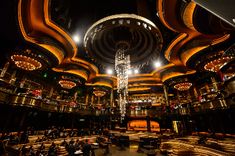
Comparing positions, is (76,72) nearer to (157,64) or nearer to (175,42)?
(157,64)

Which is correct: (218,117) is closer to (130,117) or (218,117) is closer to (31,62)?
(130,117)

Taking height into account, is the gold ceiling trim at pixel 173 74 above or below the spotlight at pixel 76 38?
below

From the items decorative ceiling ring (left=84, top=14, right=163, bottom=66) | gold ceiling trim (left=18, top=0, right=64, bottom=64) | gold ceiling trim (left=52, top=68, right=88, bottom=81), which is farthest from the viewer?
gold ceiling trim (left=52, top=68, right=88, bottom=81)

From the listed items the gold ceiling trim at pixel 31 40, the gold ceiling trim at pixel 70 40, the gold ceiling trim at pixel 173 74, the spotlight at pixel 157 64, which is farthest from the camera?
the spotlight at pixel 157 64

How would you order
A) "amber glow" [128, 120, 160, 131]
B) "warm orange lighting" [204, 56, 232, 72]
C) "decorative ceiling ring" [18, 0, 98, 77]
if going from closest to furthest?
"decorative ceiling ring" [18, 0, 98, 77] → "warm orange lighting" [204, 56, 232, 72] → "amber glow" [128, 120, 160, 131]

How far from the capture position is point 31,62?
11.6m

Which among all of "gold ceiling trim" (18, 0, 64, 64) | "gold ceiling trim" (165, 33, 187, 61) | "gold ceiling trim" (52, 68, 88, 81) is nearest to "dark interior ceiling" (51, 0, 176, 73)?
"gold ceiling trim" (165, 33, 187, 61)

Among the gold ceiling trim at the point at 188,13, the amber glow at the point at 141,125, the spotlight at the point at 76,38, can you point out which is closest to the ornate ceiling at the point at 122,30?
the gold ceiling trim at the point at 188,13

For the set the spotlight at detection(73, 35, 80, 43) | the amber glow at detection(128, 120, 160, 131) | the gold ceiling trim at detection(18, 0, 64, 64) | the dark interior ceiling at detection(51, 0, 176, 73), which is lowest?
the amber glow at detection(128, 120, 160, 131)

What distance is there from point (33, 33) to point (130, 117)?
634 inches

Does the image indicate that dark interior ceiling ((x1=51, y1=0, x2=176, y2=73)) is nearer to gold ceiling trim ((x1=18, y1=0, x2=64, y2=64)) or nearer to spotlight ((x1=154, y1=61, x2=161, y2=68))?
gold ceiling trim ((x1=18, y1=0, x2=64, y2=64))

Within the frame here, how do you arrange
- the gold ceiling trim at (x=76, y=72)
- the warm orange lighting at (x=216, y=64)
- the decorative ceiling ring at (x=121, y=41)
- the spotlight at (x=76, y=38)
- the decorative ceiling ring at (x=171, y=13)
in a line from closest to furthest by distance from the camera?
the decorative ceiling ring at (x=171, y=13)
the decorative ceiling ring at (x=121, y=41)
the warm orange lighting at (x=216, y=64)
the spotlight at (x=76, y=38)
the gold ceiling trim at (x=76, y=72)

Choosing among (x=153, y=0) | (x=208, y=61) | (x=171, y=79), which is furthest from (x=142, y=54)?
(x=171, y=79)

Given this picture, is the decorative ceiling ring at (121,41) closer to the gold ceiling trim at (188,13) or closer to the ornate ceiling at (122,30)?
the ornate ceiling at (122,30)
